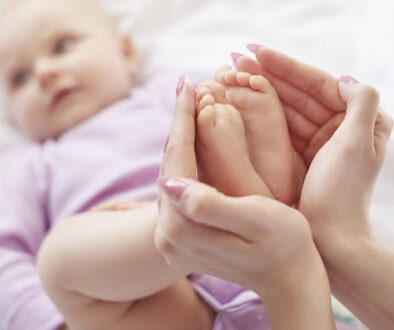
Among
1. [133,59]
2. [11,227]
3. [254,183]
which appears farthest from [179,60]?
[254,183]

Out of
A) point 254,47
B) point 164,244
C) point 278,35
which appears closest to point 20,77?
point 278,35

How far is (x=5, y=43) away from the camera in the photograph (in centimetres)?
111

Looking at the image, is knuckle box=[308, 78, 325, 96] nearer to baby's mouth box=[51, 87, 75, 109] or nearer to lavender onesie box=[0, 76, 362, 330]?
lavender onesie box=[0, 76, 362, 330]

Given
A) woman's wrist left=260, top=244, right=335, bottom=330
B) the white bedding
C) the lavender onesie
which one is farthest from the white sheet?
woman's wrist left=260, top=244, right=335, bottom=330

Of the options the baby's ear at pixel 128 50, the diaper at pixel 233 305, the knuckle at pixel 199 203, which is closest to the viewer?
the knuckle at pixel 199 203

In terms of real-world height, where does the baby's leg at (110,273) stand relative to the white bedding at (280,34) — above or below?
below

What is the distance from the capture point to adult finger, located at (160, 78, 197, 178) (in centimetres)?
53

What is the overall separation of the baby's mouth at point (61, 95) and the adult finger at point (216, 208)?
639mm

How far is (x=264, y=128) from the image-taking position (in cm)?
62

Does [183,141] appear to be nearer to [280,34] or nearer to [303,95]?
[303,95]

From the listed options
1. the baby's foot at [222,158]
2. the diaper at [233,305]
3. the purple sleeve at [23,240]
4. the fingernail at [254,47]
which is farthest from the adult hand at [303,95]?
the purple sleeve at [23,240]

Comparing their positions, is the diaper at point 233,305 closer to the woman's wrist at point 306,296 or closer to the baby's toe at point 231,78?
the woman's wrist at point 306,296

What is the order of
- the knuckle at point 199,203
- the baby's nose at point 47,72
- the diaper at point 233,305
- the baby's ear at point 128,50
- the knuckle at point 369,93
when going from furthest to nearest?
the baby's ear at point 128,50, the baby's nose at point 47,72, the diaper at point 233,305, the knuckle at point 369,93, the knuckle at point 199,203

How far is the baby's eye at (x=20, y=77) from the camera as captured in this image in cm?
114
